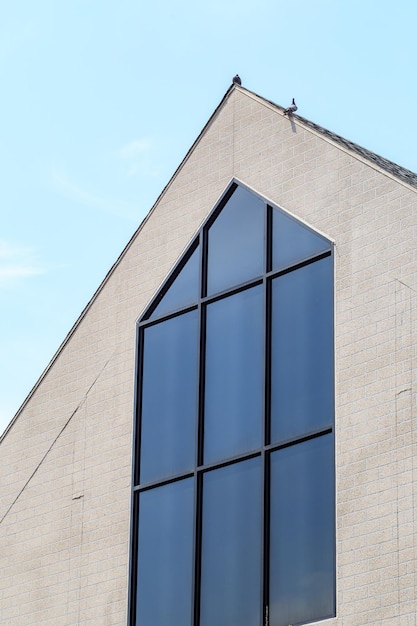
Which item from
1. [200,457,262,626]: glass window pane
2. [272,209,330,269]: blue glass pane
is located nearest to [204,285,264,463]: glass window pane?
[200,457,262,626]: glass window pane

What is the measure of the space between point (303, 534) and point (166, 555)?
2.47m

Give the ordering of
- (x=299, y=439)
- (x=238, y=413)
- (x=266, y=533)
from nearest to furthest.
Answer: (x=266, y=533), (x=299, y=439), (x=238, y=413)

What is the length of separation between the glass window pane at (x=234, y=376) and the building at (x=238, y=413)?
1.2 inches

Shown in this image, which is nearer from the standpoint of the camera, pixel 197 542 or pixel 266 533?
pixel 266 533

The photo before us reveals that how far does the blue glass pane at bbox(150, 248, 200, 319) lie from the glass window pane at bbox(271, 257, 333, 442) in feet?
5.45

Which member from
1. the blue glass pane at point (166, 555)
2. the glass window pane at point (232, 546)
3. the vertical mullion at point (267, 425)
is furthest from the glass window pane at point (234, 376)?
the blue glass pane at point (166, 555)

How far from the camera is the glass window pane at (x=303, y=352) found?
2042 centimetres

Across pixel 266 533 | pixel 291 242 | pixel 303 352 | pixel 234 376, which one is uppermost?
pixel 291 242

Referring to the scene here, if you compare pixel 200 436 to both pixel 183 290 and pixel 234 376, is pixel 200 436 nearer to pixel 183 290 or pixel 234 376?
pixel 234 376

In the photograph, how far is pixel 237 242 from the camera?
22578 millimetres

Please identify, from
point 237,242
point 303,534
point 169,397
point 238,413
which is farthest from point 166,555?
point 237,242

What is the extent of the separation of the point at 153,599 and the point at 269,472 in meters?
2.46

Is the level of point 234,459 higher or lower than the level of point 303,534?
higher

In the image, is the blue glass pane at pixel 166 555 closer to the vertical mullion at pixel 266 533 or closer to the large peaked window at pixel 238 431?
the large peaked window at pixel 238 431
